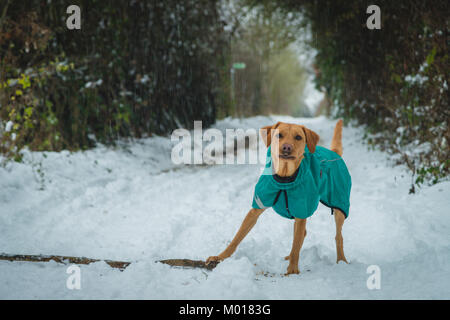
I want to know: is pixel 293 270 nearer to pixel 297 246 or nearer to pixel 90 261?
pixel 297 246

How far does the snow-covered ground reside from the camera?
2.06m

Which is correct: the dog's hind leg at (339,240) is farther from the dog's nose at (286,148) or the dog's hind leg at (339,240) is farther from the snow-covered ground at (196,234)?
the dog's nose at (286,148)

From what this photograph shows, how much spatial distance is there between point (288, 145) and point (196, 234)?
5.94ft

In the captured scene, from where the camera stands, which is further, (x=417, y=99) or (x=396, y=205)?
(x=417, y=99)

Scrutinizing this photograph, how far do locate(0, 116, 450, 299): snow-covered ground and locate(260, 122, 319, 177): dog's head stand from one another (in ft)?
2.43

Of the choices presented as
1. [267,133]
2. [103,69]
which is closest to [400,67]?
[267,133]

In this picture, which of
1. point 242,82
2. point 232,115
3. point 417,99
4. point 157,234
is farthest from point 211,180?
point 242,82

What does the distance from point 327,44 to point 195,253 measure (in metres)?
11.1

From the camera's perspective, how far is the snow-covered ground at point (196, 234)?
2.06 metres

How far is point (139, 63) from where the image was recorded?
948cm

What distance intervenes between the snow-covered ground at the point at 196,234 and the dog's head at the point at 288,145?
2.43 ft

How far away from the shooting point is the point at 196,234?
12.0ft

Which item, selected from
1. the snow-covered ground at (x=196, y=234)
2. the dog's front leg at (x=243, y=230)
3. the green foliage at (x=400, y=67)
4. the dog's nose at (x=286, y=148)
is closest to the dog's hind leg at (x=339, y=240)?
the snow-covered ground at (x=196, y=234)
